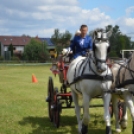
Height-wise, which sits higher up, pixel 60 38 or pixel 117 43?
pixel 60 38

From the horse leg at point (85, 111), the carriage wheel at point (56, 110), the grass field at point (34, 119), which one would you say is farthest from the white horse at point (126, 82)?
the carriage wheel at point (56, 110)

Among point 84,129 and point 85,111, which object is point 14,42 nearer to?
point 84,129

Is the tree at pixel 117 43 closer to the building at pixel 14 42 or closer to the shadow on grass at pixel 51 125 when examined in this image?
the shadow on grass at pixel 51 125

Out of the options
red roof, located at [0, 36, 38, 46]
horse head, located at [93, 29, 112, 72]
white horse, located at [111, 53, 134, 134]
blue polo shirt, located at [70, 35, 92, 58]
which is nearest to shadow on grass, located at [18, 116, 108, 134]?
white horse, located at [111, 53, 134, 134]

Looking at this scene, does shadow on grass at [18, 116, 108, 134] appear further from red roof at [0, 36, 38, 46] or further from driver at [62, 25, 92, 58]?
red roof at [0, 36, 38, 46]

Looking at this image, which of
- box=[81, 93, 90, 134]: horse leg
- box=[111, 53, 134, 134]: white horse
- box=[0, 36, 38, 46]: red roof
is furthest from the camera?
box=[0, 36, 38, 46]: red roof

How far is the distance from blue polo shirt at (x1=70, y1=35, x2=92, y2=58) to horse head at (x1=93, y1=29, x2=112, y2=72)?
1558mm

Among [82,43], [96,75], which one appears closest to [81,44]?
[82,43]

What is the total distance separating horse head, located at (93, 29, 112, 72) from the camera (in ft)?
13.3

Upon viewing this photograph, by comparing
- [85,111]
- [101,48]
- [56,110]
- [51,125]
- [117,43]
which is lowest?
[51,125]

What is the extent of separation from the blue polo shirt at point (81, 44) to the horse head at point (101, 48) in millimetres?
1558

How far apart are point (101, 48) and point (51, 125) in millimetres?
3117

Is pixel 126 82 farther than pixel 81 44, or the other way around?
pixel 81 44

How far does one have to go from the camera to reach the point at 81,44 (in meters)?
5.79
